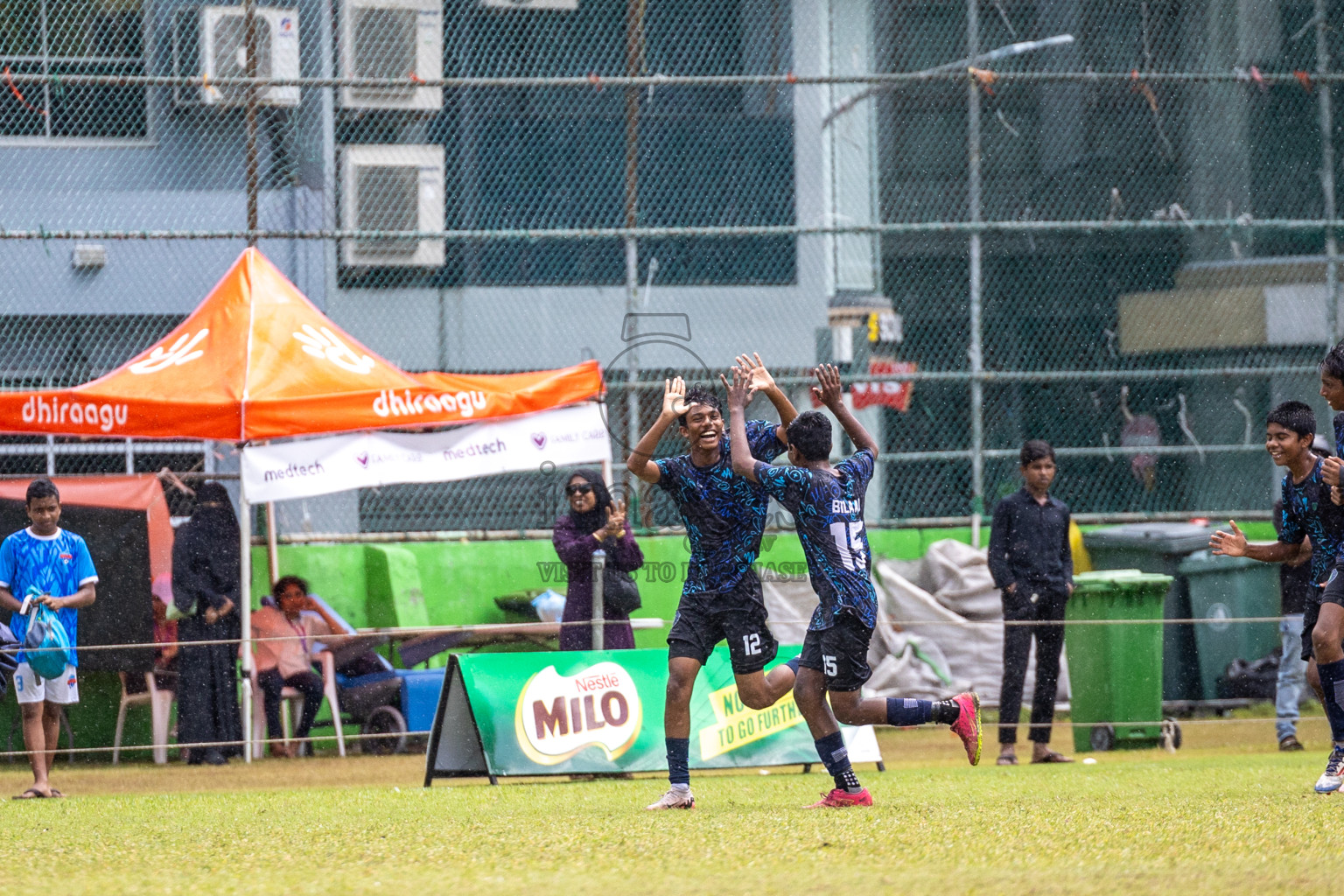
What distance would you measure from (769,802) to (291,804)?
7.88ft

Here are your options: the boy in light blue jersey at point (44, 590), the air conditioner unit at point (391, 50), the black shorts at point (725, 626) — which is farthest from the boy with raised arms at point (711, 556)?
the air conditioner unit at point (391, 50)

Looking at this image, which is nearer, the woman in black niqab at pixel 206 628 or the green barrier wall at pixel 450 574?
the woman in black niqab at pixel 206 628

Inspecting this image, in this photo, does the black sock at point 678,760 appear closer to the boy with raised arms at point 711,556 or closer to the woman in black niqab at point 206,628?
the boy with raised arms at point 711,556

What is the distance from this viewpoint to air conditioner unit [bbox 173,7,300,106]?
12.8m

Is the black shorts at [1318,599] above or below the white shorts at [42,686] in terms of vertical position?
above

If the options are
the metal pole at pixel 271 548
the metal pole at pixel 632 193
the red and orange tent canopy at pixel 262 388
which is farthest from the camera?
the metal pole at pixel 632 193

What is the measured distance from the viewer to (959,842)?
5.79 m

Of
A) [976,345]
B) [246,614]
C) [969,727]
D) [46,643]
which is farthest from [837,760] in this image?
[976,345]

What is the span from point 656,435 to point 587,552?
332cm

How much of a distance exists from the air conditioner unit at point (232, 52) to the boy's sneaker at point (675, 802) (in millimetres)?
7346

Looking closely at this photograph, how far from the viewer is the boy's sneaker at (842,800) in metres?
7.18

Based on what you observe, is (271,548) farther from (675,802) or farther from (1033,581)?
(675,802)

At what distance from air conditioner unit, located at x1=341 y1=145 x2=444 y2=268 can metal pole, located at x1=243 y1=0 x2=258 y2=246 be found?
0.87m

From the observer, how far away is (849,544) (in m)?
7.09
